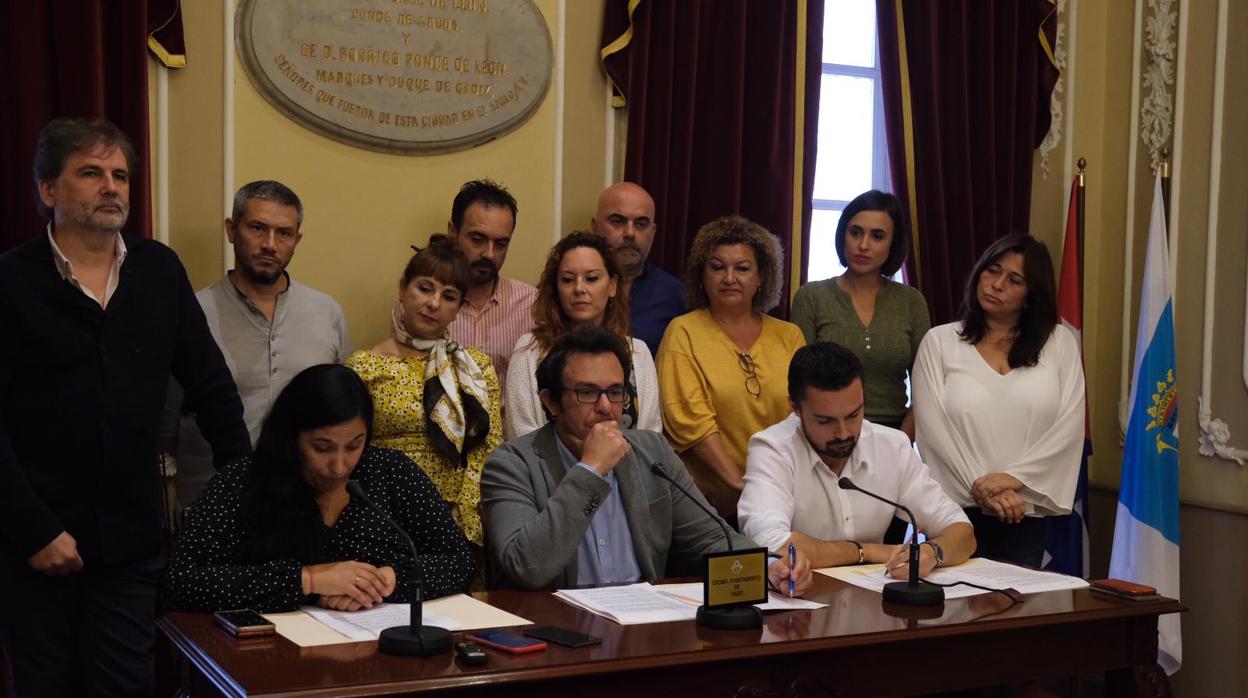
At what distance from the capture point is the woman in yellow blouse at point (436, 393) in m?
3.10

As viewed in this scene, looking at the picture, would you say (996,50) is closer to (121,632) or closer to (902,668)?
(902,668)

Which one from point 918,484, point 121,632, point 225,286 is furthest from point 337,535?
point 918,484

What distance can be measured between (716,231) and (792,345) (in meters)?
0.41

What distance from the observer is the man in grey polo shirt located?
10.6 ft

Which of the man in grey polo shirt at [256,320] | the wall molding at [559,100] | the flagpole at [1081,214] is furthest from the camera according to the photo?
the flagpole at [1081,214]

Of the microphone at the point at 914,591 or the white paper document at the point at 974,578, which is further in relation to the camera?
the white paper document at the point at 974,578

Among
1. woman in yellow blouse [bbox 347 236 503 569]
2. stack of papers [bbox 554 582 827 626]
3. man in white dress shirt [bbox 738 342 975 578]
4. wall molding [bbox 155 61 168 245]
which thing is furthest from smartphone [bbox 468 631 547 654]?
wall molding [bbox 155 61 168 245]

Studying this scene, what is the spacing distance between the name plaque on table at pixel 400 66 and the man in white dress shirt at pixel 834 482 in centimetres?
164

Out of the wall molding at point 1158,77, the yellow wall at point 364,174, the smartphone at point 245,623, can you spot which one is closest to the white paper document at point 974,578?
the smartphone at point 245,623

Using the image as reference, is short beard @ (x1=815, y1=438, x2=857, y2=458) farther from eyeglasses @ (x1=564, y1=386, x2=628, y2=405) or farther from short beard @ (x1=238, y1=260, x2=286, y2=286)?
short beard @ (x1=238, y1=260, x2=286, y2=286)

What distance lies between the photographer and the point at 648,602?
2.39 meters

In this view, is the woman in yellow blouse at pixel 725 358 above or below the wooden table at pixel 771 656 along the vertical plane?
above

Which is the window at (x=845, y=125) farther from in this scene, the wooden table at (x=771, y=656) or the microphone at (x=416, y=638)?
the microphone at (x=416, y=638)

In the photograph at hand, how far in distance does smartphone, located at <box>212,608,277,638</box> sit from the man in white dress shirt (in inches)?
46.1
